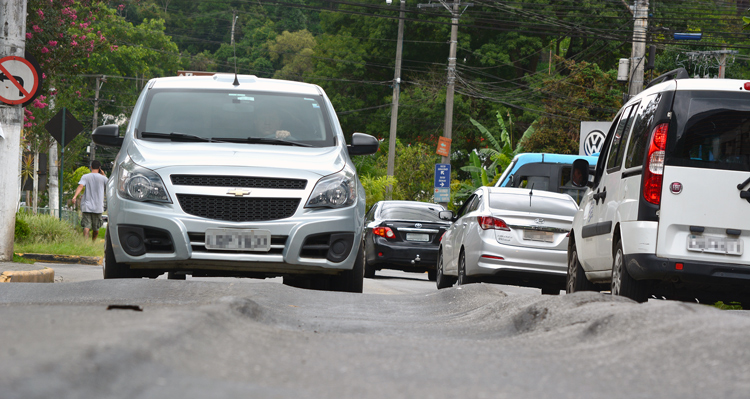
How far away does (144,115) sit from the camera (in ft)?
27.7

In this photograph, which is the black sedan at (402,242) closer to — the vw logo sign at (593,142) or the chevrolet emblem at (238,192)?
the vw logo sign at (593,142)

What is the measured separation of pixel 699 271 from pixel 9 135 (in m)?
9.08

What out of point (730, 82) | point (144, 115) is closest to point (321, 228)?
point (144, 115)

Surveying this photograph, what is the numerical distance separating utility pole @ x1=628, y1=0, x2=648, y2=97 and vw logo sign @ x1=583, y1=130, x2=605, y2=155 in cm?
113

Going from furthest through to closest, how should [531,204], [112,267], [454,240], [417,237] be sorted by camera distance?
[417,237] < [454,240] < [531,204] < [112,267]

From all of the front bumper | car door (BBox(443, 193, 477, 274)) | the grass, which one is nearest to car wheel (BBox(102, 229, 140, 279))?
the front bumper

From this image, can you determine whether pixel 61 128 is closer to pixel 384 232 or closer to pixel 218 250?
pixel 384 232

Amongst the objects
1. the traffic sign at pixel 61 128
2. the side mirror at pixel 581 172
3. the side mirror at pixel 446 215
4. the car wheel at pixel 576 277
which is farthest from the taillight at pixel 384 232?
the side mirror at pixel 581 172

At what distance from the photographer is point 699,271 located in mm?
6859

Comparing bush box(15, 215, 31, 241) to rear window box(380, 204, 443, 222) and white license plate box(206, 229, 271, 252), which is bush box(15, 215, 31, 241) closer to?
rear window box(380, 204, 443, 222)

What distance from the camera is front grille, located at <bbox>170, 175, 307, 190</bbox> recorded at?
24.6 ft

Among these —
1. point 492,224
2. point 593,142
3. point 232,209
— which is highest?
point 593,142

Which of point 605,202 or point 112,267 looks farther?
point 605,202

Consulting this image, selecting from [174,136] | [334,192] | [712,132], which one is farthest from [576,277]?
[174,136]
